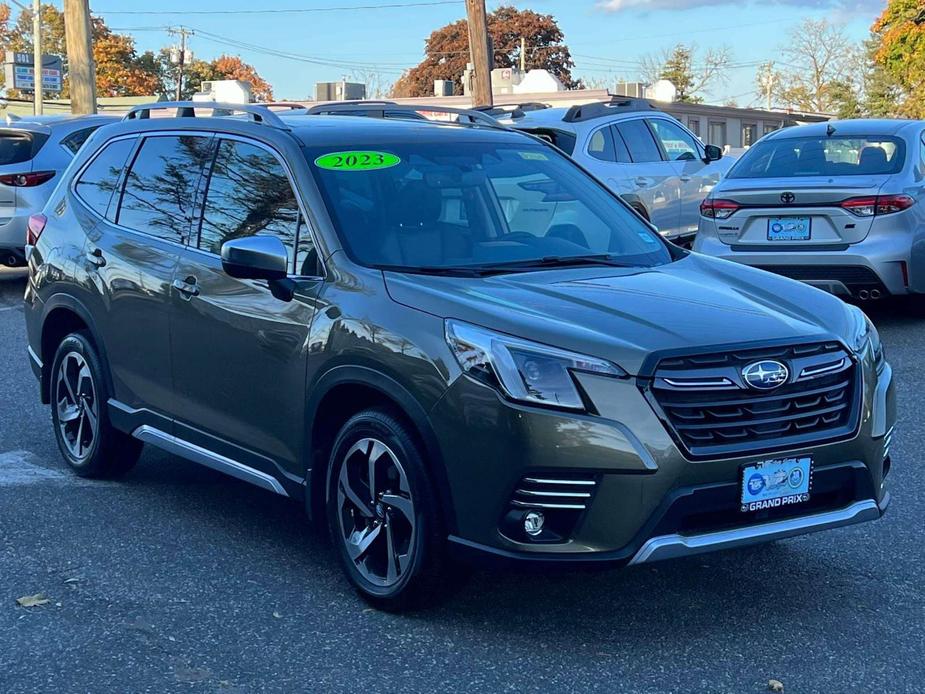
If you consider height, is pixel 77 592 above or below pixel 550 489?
below

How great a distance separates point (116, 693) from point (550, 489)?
1.45 m

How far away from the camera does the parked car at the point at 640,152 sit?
44.4ft

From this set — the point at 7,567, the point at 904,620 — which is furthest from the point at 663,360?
the point at 7,567

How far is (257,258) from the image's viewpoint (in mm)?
4820

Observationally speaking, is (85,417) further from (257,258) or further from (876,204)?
(876,204)

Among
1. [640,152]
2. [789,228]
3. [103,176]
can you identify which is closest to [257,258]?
[103,176]

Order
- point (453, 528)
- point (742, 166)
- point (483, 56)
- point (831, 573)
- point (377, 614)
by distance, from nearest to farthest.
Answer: point (453, 528) → point (377, 614) → point (831, 573) → point (742, 166) → point (483, 56)

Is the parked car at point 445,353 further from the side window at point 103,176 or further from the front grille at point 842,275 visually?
the front grille at point 842,275

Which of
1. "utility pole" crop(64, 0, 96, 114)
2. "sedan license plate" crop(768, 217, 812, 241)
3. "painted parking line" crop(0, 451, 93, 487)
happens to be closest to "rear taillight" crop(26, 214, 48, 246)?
"painted parking line" crop(0, 451, 93, 487)

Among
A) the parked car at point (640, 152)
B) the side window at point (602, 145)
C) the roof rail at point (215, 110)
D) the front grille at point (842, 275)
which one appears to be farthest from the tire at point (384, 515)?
the side window at point (602, 145)

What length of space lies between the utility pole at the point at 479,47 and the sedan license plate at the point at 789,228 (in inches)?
548

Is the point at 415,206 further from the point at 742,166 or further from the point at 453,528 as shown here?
the point at 742,166

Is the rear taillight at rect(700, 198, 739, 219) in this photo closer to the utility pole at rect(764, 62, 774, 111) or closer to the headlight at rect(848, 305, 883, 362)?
the headlight at rect(848, 305, 883, 362)

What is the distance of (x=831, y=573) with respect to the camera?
5.02m
